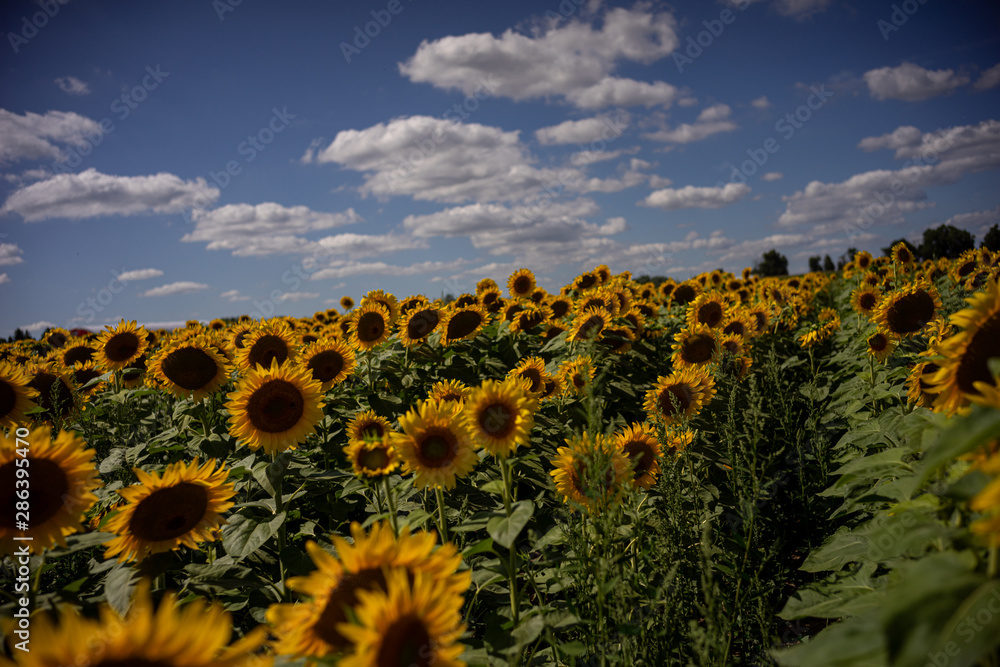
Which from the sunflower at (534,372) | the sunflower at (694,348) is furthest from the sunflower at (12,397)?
the sunflower at (694,348)

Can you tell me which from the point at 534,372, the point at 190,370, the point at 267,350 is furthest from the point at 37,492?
the point at 534,372

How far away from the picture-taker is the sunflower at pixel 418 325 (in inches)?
216

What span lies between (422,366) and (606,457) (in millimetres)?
3468

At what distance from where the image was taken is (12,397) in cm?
299

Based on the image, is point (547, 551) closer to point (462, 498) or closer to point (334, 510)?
point (462, 498)

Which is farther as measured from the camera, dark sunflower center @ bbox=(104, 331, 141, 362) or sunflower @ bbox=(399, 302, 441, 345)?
sunflower @ bbox=(399, 302, 441, 345)

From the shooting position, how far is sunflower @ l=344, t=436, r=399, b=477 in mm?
2086

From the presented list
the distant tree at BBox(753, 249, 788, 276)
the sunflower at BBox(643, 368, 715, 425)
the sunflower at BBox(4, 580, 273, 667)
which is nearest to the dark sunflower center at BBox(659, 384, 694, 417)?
the sunflower at BBox(643, 368, 715, 425)

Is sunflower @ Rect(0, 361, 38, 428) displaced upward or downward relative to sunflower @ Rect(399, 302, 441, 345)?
downward

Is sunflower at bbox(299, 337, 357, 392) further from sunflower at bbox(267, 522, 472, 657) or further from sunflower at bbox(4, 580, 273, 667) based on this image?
sunflower at bbox(4, 580, 273, 667)

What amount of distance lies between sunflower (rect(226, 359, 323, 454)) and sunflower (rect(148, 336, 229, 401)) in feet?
4.18

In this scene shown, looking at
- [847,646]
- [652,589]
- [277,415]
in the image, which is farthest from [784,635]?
[277,415]

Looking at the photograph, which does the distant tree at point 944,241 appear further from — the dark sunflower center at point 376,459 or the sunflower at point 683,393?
the dark sunflower center at point 376,459

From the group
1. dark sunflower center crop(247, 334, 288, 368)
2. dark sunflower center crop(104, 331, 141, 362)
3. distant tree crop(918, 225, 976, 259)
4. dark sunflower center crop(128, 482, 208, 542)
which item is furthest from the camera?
distant tree crop(918, 225, 976, 259)
